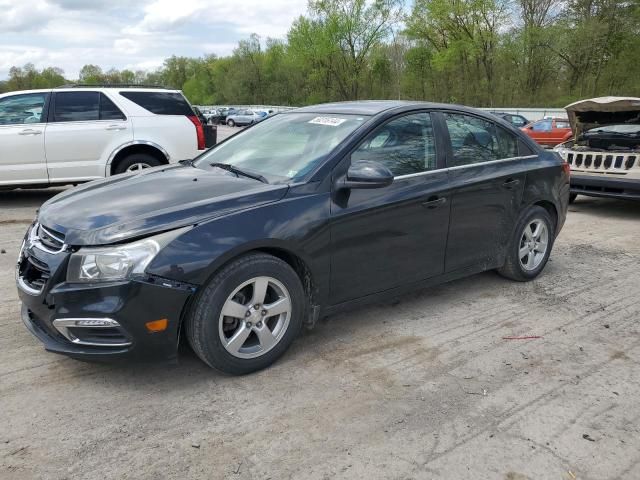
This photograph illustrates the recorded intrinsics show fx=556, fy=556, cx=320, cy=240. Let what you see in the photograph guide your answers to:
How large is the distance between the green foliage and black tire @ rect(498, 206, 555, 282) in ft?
115

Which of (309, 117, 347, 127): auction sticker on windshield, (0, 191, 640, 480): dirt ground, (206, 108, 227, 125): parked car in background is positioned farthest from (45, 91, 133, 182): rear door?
(206, 108, 227, 125): parked car in background

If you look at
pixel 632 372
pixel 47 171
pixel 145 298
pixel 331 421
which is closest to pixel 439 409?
pixel 331 421

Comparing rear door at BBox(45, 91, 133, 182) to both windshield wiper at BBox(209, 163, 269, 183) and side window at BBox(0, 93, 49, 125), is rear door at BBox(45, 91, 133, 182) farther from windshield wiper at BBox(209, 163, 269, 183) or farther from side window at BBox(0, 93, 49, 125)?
windshield wiper at BBox(209, 163, 269, 183)

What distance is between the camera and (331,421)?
2.87 meters

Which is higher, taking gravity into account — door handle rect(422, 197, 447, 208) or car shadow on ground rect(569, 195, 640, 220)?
door handle rect(422, 197, 447, 208)

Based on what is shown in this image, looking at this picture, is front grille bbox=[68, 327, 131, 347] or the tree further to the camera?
the tree

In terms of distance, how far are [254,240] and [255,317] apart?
0.46 meters

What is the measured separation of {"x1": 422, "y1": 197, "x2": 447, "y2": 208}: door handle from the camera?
399 cm

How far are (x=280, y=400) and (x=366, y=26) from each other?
205 feet

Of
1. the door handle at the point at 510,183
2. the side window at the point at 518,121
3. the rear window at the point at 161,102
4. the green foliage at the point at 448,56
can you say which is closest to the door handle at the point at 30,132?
the rear window at the point at 161,102

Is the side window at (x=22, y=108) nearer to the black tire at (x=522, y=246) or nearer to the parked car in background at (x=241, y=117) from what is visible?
the black tire at (x=522, y=246)

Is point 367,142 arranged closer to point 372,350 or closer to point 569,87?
point 372,350

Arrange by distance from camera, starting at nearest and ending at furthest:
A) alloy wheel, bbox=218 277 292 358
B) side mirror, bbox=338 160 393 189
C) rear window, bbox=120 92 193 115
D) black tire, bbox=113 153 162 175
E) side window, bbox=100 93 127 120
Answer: alloy wheel, bbox=218 277 292 358, side mirror, bbox=338 160 393 189, side window, bbox=100 93 127 120, black tire, bbox=113 153 162 175, rear window, bbox=120 92 193 115

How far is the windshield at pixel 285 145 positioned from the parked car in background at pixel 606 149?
567 cm
